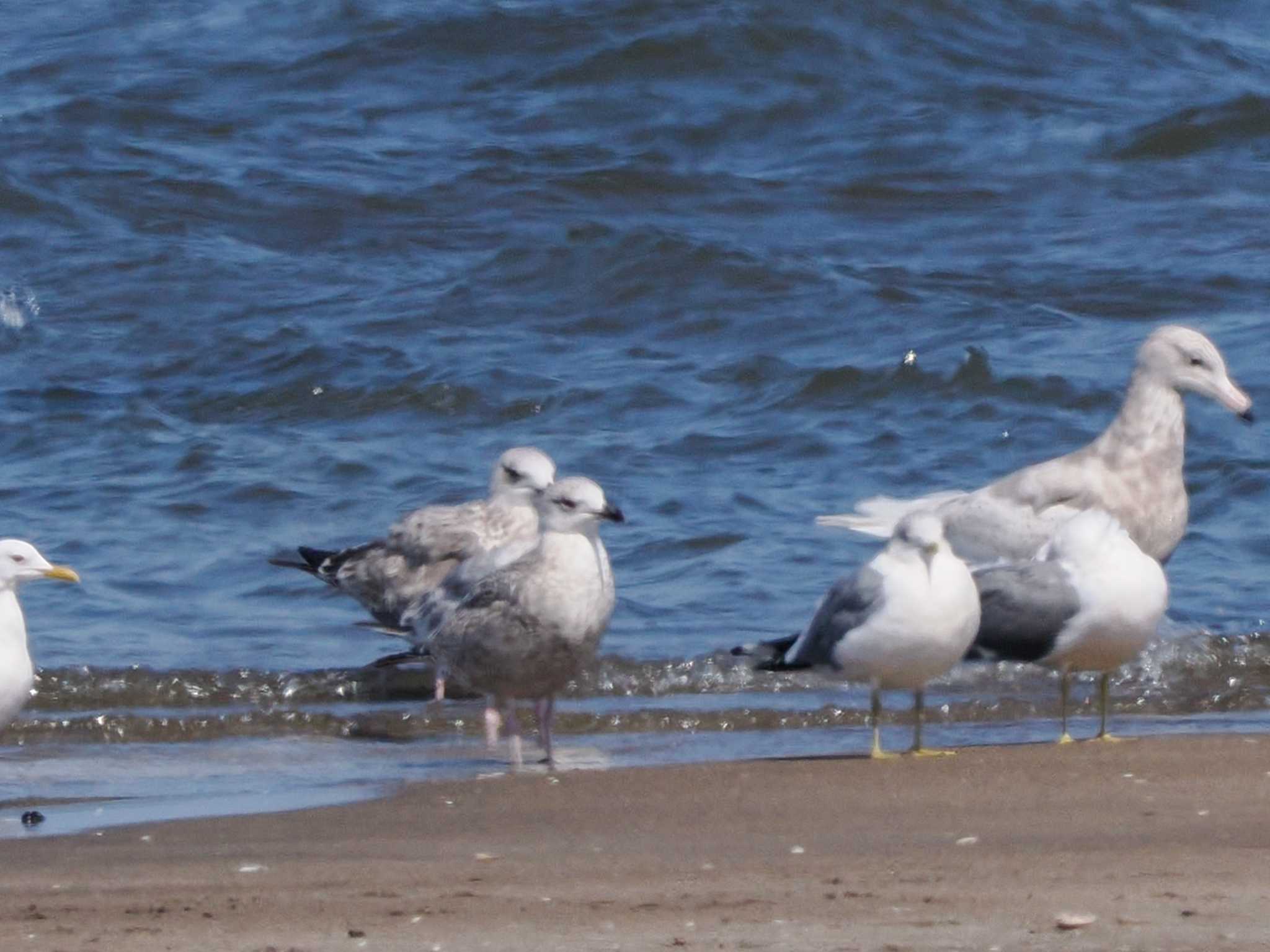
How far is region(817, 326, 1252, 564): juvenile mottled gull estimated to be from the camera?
24.6ft

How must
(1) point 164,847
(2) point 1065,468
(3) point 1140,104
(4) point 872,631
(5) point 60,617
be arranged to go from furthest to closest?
(3) point 1140,104, (5) point 60,617, (2) point 1065,468, (4) point 872,631, (1) point 164,847

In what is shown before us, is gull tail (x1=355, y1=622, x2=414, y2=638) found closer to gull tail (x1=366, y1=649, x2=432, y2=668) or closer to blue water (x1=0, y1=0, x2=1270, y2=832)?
blue water (x1=0, y1=0, x2=1270, y2=832)

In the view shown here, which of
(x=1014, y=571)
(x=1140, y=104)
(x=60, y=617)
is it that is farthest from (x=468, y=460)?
(x=1140, y=104)

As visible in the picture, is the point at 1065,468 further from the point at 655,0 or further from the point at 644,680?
the point at 655,0

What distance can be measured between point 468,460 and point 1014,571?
456cm

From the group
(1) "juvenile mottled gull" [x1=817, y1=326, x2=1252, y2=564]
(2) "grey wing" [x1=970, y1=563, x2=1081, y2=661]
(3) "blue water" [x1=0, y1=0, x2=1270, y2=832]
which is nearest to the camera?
(2) "grey wing" [x1=970, y1=563, x2=1081, y2=661]

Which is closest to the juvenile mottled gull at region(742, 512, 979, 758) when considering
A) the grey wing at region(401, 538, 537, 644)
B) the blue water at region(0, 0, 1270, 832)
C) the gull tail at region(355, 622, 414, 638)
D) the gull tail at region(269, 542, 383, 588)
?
the blue water at region(0, 0, 1270, 832)

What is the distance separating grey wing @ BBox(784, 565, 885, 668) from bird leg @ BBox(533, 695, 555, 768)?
73 centimetres

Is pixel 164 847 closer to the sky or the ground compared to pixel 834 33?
closer to the ground

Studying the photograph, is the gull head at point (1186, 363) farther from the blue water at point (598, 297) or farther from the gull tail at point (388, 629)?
the gull tail at point (388, 629)

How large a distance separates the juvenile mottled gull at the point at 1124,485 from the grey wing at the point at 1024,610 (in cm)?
67

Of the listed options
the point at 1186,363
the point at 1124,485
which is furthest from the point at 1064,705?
the point at 1186,363

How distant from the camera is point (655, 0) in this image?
681 inches

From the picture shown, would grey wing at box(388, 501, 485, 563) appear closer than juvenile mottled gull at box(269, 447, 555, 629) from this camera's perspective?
No
